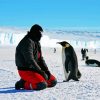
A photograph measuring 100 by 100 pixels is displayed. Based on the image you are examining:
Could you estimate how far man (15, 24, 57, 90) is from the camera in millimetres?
7191

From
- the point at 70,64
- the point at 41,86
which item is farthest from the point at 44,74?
the point at 70,64

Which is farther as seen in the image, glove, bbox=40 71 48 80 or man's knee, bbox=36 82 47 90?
glove, bbox=40 71 48 80

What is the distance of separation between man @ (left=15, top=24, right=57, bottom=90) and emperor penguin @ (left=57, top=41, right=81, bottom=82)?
174 centimetres

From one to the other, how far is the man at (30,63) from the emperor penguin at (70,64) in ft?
5.71

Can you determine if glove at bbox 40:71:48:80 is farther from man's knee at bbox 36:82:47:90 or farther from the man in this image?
man's knee at bbox 36:82:47:90

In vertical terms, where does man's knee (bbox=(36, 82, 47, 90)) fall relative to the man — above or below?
below

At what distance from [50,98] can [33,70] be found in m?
1.21

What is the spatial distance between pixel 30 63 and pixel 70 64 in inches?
91.6

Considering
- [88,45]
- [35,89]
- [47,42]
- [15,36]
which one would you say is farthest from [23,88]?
[88,45]

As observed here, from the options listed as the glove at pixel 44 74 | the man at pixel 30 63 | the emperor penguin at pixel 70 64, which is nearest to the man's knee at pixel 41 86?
the man at pixel 30 63

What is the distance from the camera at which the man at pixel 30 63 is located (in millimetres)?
7191

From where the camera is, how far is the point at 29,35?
7.44 metres

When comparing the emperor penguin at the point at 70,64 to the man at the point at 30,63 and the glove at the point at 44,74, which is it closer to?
the glove at the point at 44,74

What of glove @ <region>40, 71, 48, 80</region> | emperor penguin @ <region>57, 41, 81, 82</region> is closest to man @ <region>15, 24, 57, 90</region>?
glove @ <region>40, 71, 48, 80</region>
